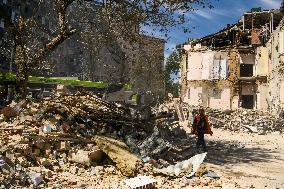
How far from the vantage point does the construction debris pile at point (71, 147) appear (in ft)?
29.2

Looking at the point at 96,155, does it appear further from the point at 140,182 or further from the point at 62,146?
the point at 140,182

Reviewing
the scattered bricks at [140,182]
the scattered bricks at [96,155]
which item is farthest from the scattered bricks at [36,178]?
the scattered bricks at [140,182]

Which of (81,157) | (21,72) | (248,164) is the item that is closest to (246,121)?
(248,164)

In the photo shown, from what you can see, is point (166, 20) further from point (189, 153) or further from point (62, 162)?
point (62, 162)

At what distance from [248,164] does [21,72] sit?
912 cm

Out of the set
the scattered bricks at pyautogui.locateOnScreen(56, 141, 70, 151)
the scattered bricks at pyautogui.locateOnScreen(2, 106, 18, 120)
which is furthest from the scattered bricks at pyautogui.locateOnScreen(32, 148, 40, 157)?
the scattered bricks at pyautogui.locateOnScreen(2, 106, 18, 120)

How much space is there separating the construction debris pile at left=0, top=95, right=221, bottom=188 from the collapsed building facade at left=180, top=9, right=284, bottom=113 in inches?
1055

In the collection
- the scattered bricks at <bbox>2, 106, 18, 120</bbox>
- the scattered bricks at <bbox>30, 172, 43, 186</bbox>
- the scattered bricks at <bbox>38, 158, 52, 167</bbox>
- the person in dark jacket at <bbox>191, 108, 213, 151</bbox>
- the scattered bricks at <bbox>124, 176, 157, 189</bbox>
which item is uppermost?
the scattered bricks at <bbox>2, 106, 18, 120</bbox>

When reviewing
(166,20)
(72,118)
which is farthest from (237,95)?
(72,118)

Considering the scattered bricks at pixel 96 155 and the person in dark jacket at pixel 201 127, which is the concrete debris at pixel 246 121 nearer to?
the person in dark jacket at pixel 201 127

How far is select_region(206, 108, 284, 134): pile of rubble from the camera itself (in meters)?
26.0

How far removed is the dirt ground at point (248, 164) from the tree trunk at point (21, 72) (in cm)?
758

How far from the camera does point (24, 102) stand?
13.6 metres

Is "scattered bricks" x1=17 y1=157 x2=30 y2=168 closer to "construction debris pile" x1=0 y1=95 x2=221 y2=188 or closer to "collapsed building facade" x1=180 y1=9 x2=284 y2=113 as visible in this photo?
"construction debris pile" x1=0 y1=95 x2=221 y2=188
